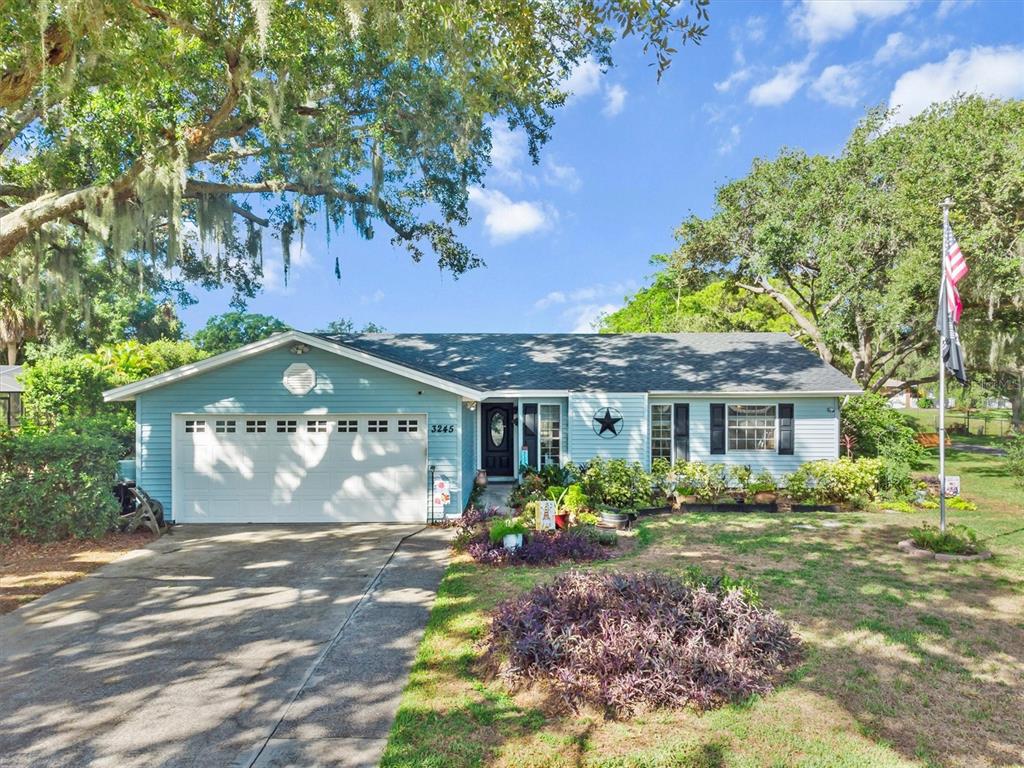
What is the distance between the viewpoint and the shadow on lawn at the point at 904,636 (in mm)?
3895

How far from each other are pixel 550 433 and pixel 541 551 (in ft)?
21.1

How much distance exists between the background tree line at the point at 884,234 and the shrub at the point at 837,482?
6.88 m

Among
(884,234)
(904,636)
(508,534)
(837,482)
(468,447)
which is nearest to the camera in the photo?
(904,636)

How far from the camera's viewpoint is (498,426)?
15023mm

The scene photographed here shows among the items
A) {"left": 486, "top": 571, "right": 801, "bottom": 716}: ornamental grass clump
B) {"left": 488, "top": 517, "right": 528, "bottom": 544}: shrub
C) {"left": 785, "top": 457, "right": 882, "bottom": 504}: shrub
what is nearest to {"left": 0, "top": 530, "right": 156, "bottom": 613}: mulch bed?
{"left": 488, "top": 517, "right": 528, "bottom": 544}: shrub

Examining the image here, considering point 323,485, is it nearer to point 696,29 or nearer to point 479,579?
point 479,579

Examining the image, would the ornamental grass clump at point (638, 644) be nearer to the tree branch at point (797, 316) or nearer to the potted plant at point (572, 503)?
the potted plant at point (572, 503)

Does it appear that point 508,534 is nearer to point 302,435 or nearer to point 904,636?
point 904,636

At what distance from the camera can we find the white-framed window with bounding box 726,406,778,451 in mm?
13461

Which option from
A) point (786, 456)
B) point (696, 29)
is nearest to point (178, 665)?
point (696, 29)

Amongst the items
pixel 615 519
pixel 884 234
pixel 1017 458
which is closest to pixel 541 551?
pixel 615 519

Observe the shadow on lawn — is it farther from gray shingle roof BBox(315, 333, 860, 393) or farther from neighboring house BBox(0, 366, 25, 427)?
neighboring house BBox(0, 366, 25, 427)

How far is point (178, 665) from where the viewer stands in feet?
16.3

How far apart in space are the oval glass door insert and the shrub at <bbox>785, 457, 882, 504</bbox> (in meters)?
7.19
